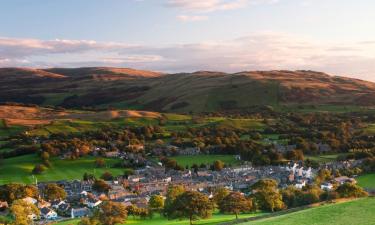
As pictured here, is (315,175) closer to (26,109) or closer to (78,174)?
(78,174)

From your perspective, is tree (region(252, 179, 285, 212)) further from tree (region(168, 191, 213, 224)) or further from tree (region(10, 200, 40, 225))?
tree (region(10, 200, 40, 225))

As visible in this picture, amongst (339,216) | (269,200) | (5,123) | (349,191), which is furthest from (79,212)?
(5,123)

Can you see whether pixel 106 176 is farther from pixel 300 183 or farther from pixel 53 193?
pixel 300 183

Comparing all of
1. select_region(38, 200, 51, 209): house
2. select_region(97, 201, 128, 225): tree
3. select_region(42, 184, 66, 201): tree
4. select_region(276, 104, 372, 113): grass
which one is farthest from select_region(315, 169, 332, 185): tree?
select_region(276, 104, 372, 113): grass

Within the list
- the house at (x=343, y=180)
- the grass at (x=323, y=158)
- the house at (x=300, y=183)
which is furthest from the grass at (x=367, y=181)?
the grass at (x=323, y=158)

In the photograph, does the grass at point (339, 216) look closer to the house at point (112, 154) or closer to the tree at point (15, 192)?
the tree at point (15, 192)

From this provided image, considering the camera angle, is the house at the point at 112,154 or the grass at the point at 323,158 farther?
the house at the point at 112,154
